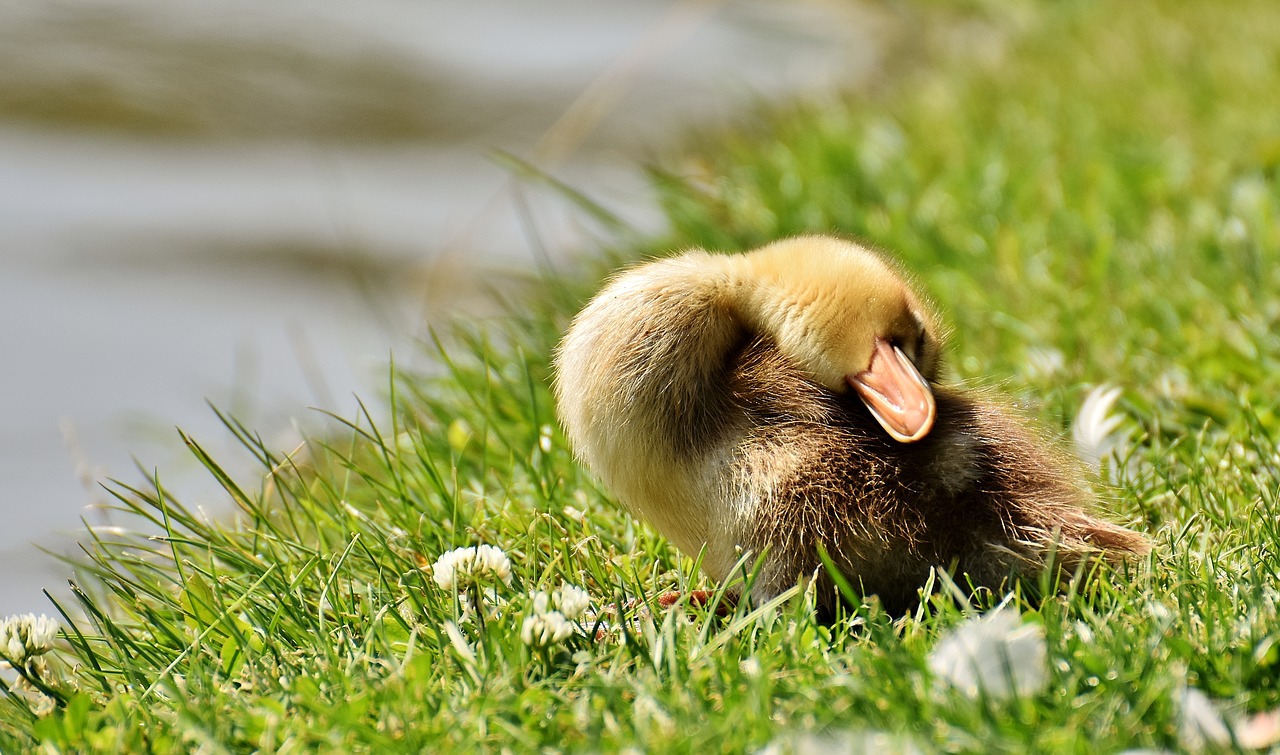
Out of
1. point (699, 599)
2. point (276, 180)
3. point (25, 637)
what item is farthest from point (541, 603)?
point (276, 180)

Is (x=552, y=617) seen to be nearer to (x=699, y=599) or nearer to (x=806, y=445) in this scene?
(x=699, y=599)

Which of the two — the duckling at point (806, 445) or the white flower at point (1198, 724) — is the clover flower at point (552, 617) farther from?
the white flower at point (1198, 724)

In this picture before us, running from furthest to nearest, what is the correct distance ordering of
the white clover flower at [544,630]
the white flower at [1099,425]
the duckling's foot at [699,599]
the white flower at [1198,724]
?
the white flower at [1099,425], the duckling's foot at [699,599], the white clover flower at [544,630], the white flower at [1198,724]

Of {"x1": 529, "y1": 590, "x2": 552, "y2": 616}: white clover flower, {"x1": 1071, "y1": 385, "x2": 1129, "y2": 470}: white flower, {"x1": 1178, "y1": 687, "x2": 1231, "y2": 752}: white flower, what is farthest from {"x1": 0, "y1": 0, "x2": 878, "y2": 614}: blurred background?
{"x1": 1178, "y1": 687, "x2": 1231, "y2": 752}: white flower

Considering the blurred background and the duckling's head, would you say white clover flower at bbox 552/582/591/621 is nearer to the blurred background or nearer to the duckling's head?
the duckling's head

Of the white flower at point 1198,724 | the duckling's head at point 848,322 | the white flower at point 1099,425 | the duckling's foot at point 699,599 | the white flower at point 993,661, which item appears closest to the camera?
the white flower at point 1198,724

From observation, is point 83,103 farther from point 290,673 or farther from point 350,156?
point 290,673

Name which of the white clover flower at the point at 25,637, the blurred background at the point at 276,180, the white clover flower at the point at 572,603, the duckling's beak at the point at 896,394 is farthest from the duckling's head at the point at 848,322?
the blurred background at the point at 276,180

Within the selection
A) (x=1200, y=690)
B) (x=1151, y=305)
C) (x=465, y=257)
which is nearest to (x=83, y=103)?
(x=465, y=257)
